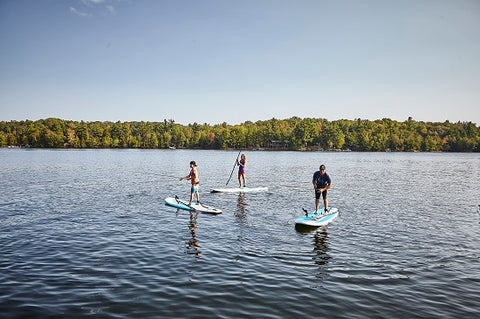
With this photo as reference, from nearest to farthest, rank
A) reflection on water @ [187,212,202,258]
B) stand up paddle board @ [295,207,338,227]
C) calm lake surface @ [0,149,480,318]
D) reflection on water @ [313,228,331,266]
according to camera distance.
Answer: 1. calm lake surface @ [0,149,480,318]
2. reflection on water @ [313,228,331,266]
3. reflection on water @ [187,212,202,258]
4. stand up paddle board @ [295,207,338,227]

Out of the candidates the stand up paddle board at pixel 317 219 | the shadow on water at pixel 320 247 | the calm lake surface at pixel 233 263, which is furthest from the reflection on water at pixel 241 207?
the shadow on water at pixel 320 247

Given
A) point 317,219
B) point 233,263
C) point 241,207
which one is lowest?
point 233,263

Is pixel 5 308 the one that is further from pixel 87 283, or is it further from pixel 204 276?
pixel 204 276

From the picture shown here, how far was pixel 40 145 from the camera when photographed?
197250mm

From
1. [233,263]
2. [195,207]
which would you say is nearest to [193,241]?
[233,263]

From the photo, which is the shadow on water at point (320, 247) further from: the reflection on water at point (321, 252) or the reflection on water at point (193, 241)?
the reflection on water at point (193, 241)

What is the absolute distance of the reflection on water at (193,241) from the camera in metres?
13.4

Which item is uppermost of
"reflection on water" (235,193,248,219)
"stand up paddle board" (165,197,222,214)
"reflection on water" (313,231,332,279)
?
"stand up paddle board" (165,197,222,214)

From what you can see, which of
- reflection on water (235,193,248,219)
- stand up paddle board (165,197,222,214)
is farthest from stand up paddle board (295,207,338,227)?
stand up paddle board (165,197,222,214)

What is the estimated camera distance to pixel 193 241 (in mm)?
14922

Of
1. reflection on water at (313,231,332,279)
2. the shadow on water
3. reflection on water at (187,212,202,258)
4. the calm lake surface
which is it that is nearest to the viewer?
the calm lake surface

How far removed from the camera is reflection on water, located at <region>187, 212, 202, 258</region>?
43.9 ft

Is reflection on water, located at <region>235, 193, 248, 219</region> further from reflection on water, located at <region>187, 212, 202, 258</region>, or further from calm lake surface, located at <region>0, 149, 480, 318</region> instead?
reflection on water, located at <region>187, 212, 202, 258</region>

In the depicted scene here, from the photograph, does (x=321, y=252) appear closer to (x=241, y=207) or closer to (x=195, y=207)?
(x=195, y=207)
